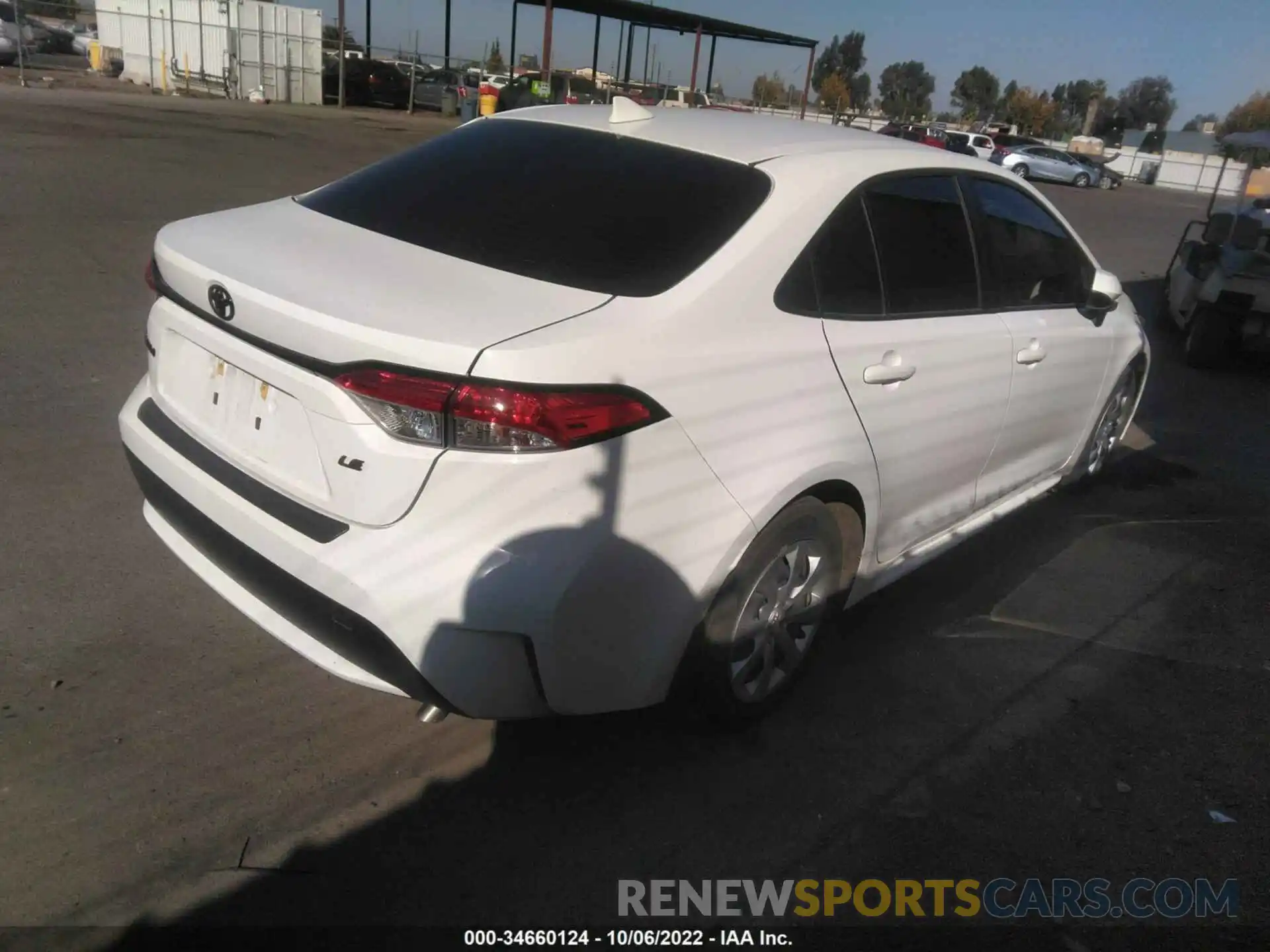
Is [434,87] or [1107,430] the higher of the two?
[434,87]

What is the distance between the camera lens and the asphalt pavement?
250cm

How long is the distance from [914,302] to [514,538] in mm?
1724

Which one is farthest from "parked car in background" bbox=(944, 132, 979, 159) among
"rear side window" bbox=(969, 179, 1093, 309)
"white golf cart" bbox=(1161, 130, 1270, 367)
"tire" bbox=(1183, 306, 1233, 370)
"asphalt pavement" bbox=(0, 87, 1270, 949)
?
"asphalt pavement" bbox=(0, 87, 1270, 949)

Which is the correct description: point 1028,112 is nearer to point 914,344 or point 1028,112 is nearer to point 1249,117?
point 1249,117

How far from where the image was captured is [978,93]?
91.9 m

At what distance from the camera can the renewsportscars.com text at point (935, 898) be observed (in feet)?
8.32

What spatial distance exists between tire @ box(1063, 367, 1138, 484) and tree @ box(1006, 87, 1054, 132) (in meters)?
86.8

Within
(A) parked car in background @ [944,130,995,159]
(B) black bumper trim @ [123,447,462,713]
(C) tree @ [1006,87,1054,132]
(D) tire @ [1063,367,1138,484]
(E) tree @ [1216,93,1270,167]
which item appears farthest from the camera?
(C) tree @ [1006,87,1054,132]

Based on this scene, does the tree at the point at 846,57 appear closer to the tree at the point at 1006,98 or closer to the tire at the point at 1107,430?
the tree at the point at 1006,98

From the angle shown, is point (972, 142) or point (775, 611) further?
point (972, 142)

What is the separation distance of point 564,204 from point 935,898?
217 centimetres

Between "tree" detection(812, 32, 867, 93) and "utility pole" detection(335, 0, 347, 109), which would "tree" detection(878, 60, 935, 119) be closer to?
"tree" detection(812, 32, 867, 93)

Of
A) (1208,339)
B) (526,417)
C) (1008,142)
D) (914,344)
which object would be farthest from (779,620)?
(1008,142)

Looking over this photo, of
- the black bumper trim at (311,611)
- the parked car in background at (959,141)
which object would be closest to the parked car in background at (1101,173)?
the parked car in background at (959,141)
